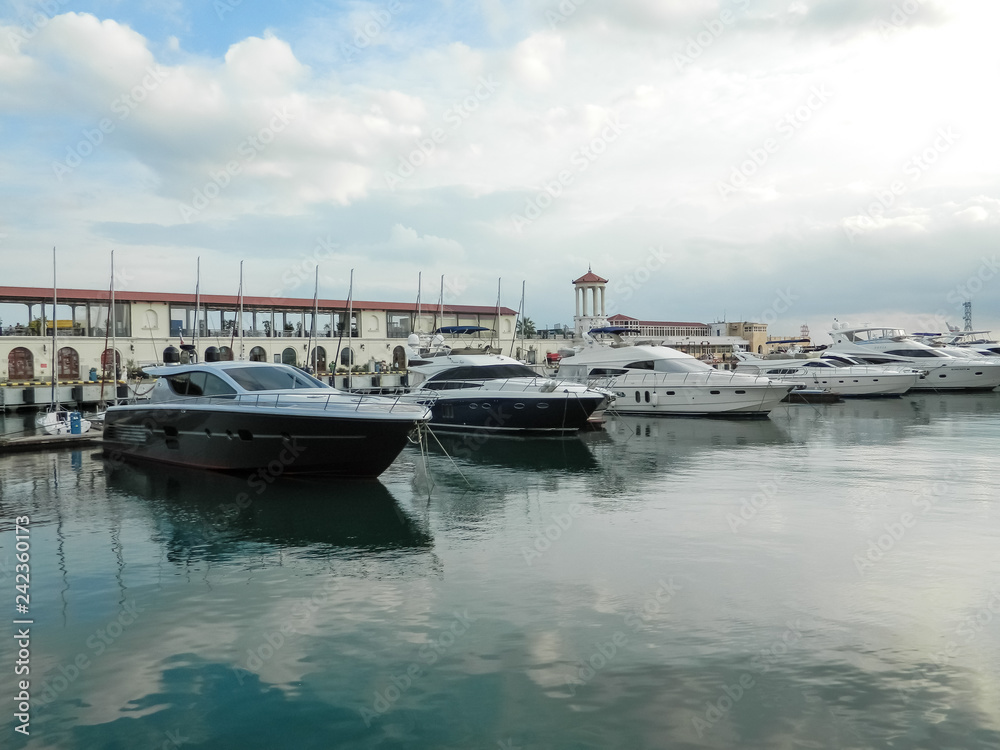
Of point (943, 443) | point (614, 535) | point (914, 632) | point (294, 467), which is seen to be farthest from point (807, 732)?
point (943, 443)

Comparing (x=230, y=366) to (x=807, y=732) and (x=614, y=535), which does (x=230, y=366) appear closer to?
(x=614, y=535)

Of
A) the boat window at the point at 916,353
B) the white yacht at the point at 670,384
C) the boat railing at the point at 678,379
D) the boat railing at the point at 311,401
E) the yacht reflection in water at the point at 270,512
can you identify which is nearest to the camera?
the yacht reflection in water at the point at 270,512

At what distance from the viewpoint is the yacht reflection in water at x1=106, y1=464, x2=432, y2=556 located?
11.2m

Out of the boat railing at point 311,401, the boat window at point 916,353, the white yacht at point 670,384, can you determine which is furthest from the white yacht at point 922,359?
the boat railing at point 311,401

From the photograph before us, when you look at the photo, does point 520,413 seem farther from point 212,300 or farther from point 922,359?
point 212,300

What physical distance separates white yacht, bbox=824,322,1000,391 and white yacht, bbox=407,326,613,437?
26.2m

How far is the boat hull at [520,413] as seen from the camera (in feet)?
75.6

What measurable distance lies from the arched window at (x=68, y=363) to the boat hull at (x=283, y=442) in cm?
3374

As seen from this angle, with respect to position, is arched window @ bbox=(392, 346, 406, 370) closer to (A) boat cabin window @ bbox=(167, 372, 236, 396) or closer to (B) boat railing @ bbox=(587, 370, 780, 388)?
(B) boat railing @ bbox=(587, 370, 780, 388)

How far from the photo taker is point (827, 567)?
9.35 meters

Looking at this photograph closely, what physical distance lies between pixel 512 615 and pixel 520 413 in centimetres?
1548

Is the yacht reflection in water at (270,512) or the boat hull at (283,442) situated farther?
the boat hull at (283,442)

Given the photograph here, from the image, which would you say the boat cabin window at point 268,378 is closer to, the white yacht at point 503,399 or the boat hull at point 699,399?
the white yacht at point 503,399

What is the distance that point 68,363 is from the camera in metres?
45.2
